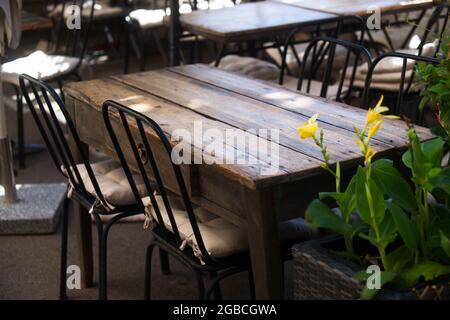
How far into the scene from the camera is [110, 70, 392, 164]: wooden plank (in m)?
2.22

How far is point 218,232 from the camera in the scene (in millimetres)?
2350

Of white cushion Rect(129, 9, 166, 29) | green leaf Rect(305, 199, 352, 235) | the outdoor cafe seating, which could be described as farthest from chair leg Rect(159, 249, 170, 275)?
white cushion Rect(129, 9, 166, 29)

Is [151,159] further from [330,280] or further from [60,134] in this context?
[330,280]

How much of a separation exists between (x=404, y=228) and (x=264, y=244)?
15.8 inches

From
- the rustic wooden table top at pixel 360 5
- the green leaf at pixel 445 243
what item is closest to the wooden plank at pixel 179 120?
the green leaf at pixel 445 243

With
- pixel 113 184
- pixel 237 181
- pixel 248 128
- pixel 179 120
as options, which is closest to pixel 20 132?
pixel 113 184

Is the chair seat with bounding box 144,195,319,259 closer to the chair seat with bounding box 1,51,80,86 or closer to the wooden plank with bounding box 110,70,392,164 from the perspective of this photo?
the wooden plank with bounding box 110,70,392,164

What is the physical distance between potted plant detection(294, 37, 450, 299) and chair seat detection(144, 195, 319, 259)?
1.25 ft

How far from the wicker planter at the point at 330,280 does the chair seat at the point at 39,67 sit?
2.62 meters

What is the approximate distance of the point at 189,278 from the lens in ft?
10.6

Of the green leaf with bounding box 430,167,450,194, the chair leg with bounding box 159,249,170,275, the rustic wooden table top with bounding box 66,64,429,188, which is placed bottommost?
the chair leg with bounding box 159,249,170,275

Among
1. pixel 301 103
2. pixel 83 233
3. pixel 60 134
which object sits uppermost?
pixel 301 103

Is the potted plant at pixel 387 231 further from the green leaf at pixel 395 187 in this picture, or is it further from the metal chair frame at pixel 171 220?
the metal chair frame at pixel 171 220
